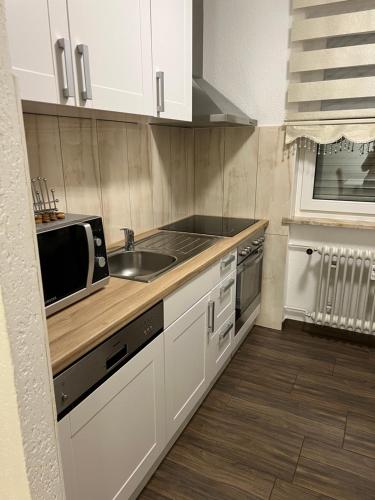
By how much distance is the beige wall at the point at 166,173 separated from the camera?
1720 mm

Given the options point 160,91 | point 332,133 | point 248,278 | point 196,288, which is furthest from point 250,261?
point 160,91

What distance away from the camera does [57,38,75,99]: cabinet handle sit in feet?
3.82

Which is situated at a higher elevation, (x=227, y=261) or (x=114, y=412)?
(x=227, y=261)

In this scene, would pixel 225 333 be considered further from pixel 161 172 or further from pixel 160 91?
pixel 160 91

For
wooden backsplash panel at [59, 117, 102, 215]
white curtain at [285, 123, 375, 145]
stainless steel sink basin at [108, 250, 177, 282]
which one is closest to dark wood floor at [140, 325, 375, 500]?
stainless steel sink basin at [108, 250, 177, 282]

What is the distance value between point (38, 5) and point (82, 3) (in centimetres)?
20

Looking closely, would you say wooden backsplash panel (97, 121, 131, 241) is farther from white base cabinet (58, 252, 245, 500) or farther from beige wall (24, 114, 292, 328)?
white base cabinet (58, 252, 245, 500)

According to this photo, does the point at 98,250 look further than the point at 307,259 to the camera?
No

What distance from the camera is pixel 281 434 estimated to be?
189cm

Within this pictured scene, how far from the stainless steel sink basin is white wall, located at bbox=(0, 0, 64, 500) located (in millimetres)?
1292

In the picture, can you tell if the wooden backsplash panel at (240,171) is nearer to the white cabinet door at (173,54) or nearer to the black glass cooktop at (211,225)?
the black glass cooktop at (211,225)

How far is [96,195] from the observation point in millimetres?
1922

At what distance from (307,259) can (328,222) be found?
36 centimetres

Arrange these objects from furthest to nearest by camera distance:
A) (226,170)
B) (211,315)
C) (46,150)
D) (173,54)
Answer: (226,170)
(211,315)
(173,54)
(46,150)
